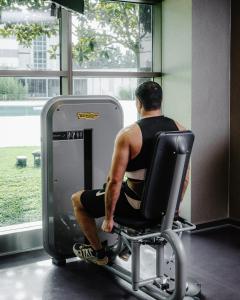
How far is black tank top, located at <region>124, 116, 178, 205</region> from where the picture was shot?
3.06 m

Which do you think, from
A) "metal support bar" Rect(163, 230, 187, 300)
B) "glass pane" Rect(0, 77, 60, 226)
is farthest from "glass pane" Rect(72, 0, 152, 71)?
"metal support bar" Rect(163, 230, 187, 300)

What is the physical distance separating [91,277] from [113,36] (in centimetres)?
234

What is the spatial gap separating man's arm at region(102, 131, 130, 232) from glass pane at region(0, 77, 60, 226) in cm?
141

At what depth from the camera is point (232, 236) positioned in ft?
15.3

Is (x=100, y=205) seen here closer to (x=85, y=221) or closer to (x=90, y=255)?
(x=85, y=221)

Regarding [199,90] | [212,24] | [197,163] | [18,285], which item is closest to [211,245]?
[197,163]

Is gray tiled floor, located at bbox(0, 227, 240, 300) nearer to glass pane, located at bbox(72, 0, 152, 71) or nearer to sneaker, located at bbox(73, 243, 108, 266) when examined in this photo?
sneaker, located at bbox(73, 243, 108, 266)

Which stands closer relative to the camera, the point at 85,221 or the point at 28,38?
the point at 85,221

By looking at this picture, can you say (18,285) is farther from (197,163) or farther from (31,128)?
(197,163)

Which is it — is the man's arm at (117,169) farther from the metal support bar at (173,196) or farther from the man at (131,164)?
the metal support bar at (173,196)

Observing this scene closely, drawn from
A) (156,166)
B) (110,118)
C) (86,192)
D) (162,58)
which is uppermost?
(162,58)

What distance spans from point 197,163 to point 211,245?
845 mm

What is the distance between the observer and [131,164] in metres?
3.11

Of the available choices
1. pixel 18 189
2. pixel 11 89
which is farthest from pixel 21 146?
pixel 11 89
